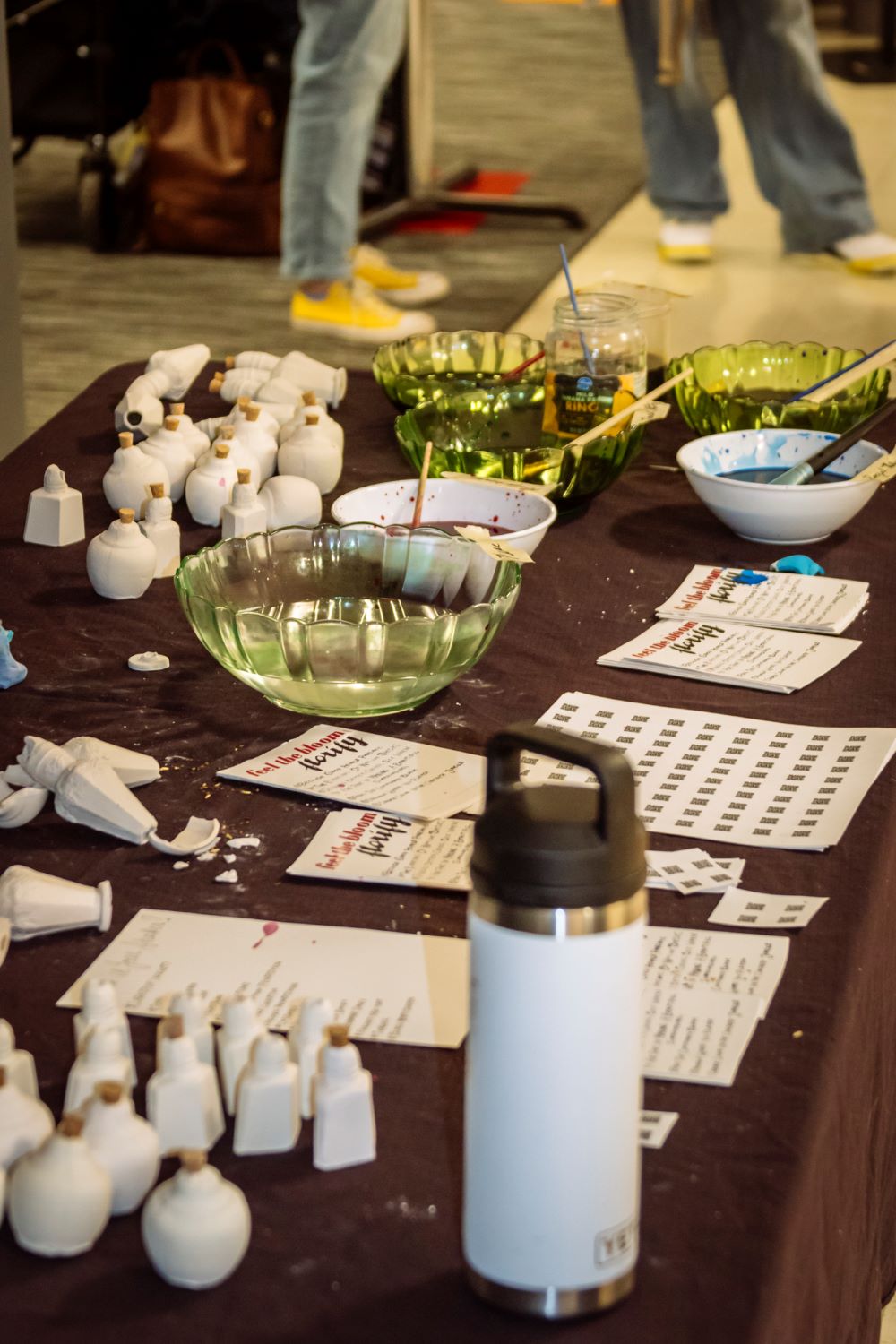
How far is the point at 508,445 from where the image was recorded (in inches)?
76.1

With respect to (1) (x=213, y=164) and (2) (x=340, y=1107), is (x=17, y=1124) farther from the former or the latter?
(1) (x=213, y=164)

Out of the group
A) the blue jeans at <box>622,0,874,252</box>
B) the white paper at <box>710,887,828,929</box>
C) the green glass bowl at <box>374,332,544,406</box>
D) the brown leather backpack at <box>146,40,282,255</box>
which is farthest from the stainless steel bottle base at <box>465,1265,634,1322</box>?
the brown leather backpack at <box>146,40,282,255</box>

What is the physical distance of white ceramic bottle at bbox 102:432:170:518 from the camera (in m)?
1.73

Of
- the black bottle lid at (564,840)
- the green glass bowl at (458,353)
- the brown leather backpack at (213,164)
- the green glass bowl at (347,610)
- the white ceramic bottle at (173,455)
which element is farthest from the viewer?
the brown leather backpack at (213,164)

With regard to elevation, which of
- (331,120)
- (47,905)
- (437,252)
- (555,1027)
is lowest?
(437,252)

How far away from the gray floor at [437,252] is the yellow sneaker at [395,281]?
0.22ft

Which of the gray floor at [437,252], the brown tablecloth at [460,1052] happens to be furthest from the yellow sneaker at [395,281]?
the brown tablecloth at [460,1052]

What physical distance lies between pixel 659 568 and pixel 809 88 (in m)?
3.23

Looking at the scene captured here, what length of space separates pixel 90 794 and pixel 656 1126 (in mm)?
460

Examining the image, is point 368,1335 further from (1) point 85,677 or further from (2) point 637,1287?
(1) point 85,677

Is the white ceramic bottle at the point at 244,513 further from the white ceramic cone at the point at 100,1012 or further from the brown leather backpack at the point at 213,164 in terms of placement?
the brown leather backpack at the point at 213,164

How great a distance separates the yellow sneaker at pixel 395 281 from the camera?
4.50 m

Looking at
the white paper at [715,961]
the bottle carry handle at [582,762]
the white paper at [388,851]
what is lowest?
the white paper at [388,851]

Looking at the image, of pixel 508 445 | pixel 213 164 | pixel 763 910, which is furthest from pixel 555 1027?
pixel 213 164
